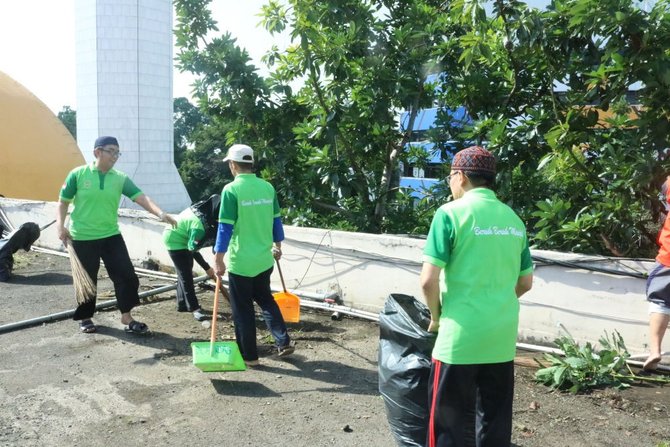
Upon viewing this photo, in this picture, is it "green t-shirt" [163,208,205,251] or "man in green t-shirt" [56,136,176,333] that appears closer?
"man in green t-shirt" [56,136,176,333]

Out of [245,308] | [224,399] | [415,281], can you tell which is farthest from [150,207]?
[415,281]

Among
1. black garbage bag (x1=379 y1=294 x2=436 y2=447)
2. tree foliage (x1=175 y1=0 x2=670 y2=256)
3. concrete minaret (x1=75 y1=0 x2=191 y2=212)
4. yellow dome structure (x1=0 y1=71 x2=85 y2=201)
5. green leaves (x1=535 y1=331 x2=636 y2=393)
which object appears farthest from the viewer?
concrete minaret (x1=75 y1=0 x2=191 y2=212)

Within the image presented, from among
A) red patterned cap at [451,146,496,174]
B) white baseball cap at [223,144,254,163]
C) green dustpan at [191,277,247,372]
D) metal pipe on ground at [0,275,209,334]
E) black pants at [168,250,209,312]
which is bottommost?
metal pipe on ground at [0,275,209,334]

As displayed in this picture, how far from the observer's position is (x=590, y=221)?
538 centimetres

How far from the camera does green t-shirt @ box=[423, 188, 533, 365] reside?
105 inches

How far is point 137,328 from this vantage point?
555 cm

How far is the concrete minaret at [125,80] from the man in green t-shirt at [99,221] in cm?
2178

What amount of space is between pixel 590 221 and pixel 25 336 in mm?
5518

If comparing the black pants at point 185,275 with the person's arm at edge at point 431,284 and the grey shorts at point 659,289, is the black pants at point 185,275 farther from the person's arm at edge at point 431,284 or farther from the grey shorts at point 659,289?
the grey shorts at point 659,289

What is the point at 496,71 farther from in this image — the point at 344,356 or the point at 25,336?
the point at 25,336

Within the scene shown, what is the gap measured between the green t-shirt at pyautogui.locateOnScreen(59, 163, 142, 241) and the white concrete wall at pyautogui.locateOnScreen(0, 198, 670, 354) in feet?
7.32

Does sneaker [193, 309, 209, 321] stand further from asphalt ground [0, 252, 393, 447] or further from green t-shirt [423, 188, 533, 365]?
green t-shirt [423, 188, 533, 365]

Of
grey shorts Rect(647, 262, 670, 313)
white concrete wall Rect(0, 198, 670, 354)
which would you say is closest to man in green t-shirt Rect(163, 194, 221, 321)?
white concrete wall Rect(0, 198, 670, 354)

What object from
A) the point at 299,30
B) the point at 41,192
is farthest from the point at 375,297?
the point at 41,192
